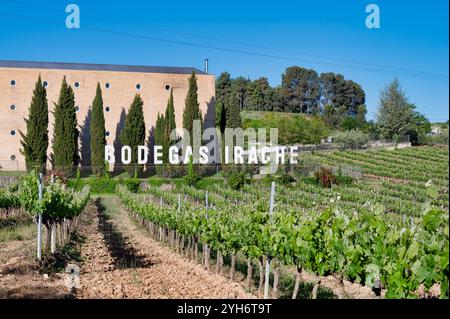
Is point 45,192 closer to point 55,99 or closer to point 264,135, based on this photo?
point 55,99

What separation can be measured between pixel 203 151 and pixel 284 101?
127 ft

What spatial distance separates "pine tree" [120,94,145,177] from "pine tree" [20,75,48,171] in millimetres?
4868

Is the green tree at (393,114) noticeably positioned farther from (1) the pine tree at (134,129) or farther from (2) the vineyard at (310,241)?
(2) the vineyard at (310,241)

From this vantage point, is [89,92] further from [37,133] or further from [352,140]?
[352,140]

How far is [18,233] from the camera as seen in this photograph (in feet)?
48.7

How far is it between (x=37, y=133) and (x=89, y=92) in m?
5.24

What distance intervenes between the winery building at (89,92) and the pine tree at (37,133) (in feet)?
8.51

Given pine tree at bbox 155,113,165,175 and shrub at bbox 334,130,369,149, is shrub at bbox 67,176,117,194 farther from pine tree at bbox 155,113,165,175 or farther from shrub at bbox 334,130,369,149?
shrub at bbox 334,130,369,149

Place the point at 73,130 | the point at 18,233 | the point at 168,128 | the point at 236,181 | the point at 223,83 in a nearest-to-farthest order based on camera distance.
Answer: the point at 18,233, the point at 236,181, the point at 73,130, the point at 168,128, the point at 223,83

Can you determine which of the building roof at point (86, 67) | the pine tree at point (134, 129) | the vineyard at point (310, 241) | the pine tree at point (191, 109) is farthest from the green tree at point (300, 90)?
the vineyard at point (310, 241)

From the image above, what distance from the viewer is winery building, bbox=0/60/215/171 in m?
35.7

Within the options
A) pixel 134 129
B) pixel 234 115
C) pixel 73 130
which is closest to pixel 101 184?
pixel 73 130

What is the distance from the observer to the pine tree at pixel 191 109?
117ft
